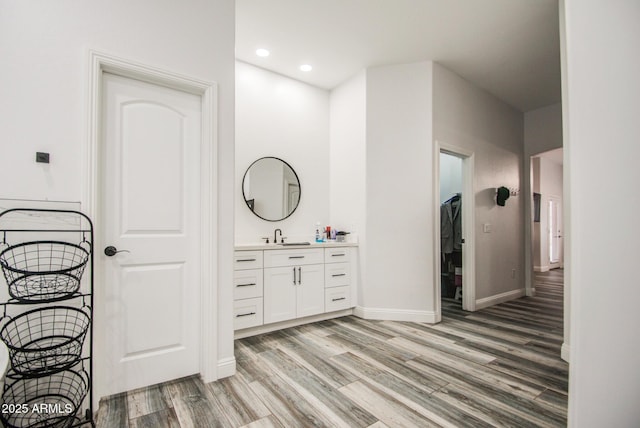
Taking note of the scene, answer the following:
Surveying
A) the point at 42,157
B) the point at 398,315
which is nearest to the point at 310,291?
the point at 398,315

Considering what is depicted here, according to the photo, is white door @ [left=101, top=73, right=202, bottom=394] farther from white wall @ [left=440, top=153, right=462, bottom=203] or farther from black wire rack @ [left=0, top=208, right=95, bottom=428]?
white wall @ [left=440, top=153, right=462, bottom=203]

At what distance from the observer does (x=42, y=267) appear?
1.61 m

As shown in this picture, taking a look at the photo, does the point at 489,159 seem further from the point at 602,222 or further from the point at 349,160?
the point at 602,222

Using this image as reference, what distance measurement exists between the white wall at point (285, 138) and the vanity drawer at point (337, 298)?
750 millimetres

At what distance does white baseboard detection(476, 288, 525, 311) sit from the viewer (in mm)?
4039

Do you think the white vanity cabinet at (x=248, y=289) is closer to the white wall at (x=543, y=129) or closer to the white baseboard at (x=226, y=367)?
the white baseboard at (x=226, y=367)

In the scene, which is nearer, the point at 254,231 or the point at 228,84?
the point at 228,84

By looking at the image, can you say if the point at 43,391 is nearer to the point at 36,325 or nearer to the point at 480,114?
the point at 36,325

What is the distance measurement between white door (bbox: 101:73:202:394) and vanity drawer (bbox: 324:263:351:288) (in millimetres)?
1621

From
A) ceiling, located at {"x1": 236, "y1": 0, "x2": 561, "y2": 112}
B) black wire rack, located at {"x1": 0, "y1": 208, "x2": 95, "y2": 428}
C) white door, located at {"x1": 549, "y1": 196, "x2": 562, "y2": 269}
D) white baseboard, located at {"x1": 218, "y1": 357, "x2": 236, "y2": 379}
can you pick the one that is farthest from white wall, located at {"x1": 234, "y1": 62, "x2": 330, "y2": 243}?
white door, located at {"x1": 549, "y1": 196, "x2": 562, "y2": 269}

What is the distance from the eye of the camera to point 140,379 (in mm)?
1978

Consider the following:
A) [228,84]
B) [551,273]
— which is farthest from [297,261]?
[551,273]

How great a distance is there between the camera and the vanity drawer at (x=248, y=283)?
2.90 m

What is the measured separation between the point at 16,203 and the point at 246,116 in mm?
2282
